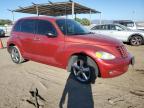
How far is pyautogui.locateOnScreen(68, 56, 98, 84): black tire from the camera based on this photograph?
546 centimetres

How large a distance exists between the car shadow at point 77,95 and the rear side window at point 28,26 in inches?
99.4

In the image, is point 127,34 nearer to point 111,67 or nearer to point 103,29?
point 103,29

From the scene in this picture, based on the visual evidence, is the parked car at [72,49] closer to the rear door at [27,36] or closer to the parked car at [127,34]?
the rear door at [27,36]

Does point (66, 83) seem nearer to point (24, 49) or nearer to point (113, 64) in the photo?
point (113, 64)

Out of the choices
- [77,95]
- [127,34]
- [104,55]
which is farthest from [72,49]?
[127,34]

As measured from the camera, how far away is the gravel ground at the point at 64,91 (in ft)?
14.1

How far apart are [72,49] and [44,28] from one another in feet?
4.91

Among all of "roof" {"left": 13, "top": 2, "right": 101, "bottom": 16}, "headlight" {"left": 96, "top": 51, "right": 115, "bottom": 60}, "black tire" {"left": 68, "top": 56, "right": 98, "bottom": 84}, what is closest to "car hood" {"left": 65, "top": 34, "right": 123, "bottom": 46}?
"headlight" {"left": 96, "top": 51, "right": 115, "bottom": 60}

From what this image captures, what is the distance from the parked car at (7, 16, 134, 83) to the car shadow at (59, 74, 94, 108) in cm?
29

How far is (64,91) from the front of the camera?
503 cm

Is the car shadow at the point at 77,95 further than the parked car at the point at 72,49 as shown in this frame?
No

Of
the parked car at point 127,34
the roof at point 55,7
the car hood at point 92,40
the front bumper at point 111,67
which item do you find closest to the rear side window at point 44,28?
the car hood at point 92,40

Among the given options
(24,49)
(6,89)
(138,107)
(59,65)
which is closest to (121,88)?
(138,107)

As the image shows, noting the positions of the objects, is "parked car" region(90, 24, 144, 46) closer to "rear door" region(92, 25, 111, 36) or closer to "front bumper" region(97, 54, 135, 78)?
"rear door" region(92, 25, 111, 36)
